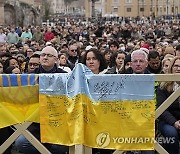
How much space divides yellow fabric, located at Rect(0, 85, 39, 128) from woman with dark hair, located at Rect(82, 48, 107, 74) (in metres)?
1.75

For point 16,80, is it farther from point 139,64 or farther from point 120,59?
point 120,59

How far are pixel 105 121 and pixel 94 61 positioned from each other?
198 cm

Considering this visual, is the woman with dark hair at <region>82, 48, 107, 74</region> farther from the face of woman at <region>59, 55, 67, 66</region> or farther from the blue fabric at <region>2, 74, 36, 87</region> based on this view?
the face of woman at <region>59, 55, 67, 66</region>

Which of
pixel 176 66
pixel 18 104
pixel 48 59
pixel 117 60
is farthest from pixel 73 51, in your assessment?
pixel 18 104

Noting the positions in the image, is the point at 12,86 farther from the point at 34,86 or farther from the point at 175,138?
the point at 175,138

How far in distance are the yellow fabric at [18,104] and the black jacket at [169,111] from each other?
1.34 metres

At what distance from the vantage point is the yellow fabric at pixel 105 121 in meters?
5.26

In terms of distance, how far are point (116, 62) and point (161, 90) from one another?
516cm

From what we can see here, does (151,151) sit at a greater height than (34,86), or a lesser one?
lesser

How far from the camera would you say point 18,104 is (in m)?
5.53

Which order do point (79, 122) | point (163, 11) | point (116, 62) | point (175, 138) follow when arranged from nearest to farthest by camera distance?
1. point (79, 122)
2. point (175, 138)
3. point (116, 62)
4. point (163, 11)

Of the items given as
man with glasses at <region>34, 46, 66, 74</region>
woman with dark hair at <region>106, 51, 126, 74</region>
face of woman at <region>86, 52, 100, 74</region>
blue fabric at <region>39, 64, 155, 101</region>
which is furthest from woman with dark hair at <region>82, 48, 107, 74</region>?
woman with dark hair at <region>106, 51, 126, 74</region>

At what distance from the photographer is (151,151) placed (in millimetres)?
5434

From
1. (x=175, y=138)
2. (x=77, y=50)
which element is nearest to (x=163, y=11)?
(x=77, y=50)
